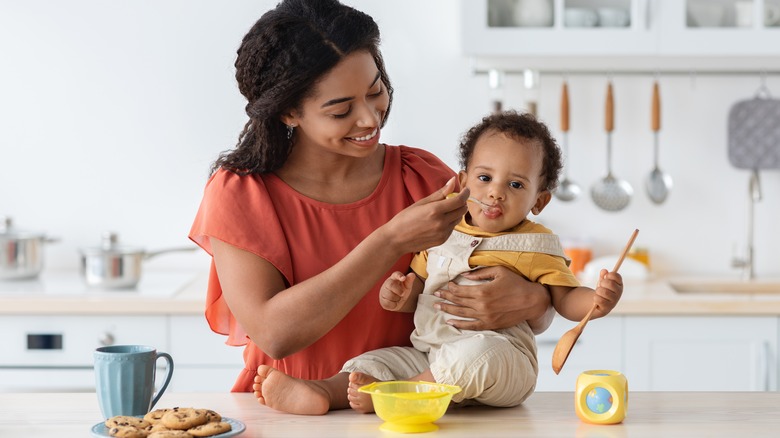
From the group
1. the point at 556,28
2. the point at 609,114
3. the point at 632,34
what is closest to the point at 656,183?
the point at 609,114

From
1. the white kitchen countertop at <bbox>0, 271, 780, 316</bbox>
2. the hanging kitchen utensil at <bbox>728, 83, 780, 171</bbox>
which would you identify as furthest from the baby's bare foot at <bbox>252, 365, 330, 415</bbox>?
the hanging kitchen utensil at <bbox>728, 83, 780, 171</bbox>

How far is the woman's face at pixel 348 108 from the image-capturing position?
5.04 feet

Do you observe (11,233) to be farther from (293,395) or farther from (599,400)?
(599,400)

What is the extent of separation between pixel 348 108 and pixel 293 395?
17.2 inches

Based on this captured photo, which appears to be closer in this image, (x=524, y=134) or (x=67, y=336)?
(x=524, y=134)

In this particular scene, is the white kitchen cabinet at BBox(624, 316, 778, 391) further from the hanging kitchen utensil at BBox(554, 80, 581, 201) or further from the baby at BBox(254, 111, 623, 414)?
the baby at BBox(254, 111, 623, 414)

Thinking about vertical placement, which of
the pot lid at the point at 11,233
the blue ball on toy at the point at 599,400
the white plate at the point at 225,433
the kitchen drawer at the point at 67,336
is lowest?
the kitchen drawer at the point at 67,336

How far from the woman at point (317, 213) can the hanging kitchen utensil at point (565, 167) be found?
1560mm

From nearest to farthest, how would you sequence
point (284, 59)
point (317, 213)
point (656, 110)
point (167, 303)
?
point (284, 59)
point (317, 213)
point (167, 303)
point (656, 110)

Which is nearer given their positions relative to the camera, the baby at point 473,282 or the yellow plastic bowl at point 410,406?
the yellow plastic bowl at point 410,406

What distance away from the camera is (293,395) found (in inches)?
55.2

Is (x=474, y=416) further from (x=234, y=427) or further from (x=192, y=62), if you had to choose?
(x=192, y=62)

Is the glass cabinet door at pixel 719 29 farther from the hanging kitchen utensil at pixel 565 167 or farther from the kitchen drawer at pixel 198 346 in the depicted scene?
the kitchen drawer at pixel 198 346

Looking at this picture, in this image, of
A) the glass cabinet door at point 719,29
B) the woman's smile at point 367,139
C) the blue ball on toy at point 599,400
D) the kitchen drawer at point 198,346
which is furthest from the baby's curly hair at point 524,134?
the glass cabinet door at point 719,29
